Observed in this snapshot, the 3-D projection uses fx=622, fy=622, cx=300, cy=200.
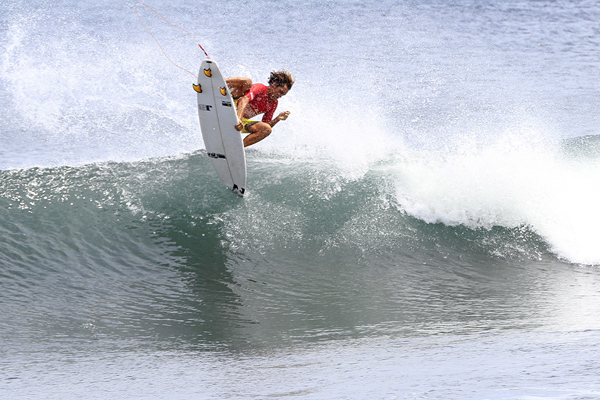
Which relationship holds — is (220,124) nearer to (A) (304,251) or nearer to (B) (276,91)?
(B) (276,91)

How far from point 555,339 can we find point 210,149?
14.8 ft

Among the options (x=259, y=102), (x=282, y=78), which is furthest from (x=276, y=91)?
(x=259, y=102)

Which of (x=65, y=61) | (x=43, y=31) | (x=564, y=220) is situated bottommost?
(x=564, y=220)

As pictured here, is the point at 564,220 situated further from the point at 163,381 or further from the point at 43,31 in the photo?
the point at 43,31

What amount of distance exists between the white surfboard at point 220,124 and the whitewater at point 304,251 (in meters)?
0.54

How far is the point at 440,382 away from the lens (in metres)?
3.67

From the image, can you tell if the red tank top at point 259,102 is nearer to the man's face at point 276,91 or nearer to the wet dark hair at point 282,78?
the man's face at point 276,91

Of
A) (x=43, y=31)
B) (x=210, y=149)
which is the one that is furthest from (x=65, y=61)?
(x=210, y=149)

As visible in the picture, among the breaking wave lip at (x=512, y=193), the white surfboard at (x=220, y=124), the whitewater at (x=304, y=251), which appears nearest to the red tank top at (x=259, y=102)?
the white surfboard at (x=220, y=124)

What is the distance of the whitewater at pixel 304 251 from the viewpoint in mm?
4262

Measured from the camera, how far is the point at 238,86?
23.3ft

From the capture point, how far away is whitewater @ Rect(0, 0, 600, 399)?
426 centimetres

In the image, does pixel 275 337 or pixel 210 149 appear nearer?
pixel 275 337

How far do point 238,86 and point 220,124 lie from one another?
0.48 metres
